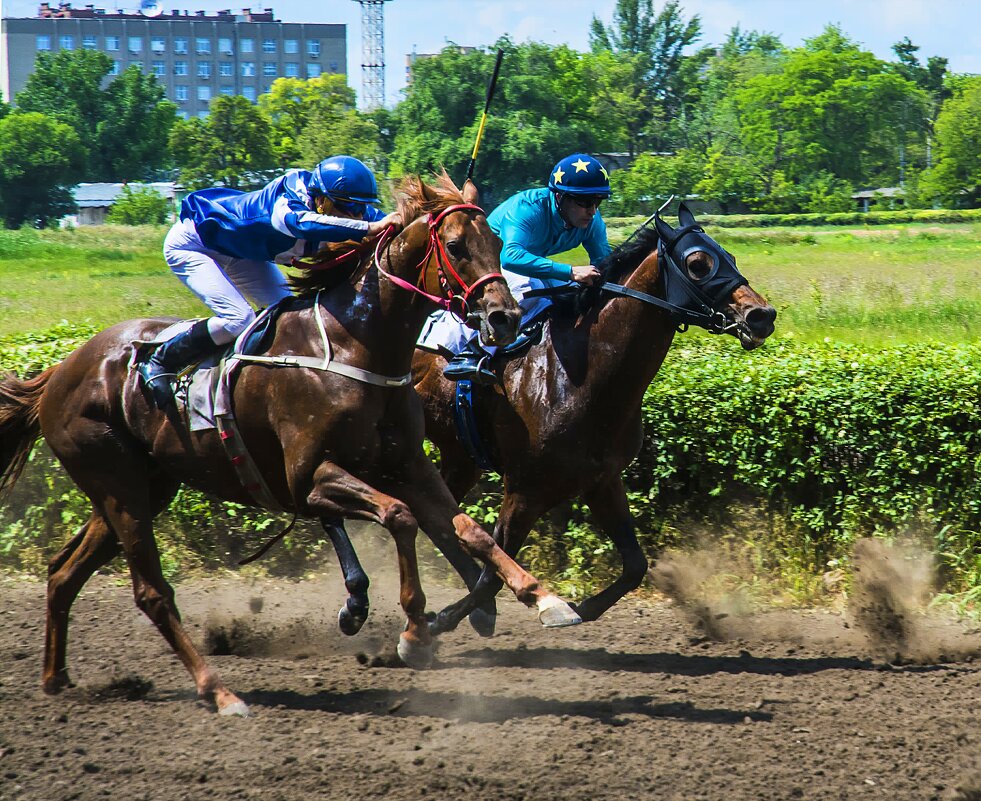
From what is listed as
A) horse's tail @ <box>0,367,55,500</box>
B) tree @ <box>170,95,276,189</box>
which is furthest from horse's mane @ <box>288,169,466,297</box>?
tree @ <box>170,95,276,189</box>

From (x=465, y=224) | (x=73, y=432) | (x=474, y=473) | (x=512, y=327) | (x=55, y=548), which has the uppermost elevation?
(x=465, y=224)

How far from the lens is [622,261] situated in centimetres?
561

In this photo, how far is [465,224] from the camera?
4.51 m

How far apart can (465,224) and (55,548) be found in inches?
174

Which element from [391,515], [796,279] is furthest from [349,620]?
[796,279]

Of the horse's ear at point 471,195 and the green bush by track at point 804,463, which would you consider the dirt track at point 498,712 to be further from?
the horse's ear at point 471,195

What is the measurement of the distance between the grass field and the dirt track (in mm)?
4219

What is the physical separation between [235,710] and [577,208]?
2856mm

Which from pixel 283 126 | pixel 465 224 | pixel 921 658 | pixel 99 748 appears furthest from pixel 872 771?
pixel 283 126

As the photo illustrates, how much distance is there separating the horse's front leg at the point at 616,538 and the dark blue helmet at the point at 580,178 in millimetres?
1401

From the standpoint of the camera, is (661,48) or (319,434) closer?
(319,434)

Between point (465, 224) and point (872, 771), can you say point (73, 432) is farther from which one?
point (872, 771)

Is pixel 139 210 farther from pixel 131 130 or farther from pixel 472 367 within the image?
pixel 472 367

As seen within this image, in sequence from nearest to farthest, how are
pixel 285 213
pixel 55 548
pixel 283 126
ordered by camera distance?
pixel 285 213
pixel 55 548
pixel 283 126
